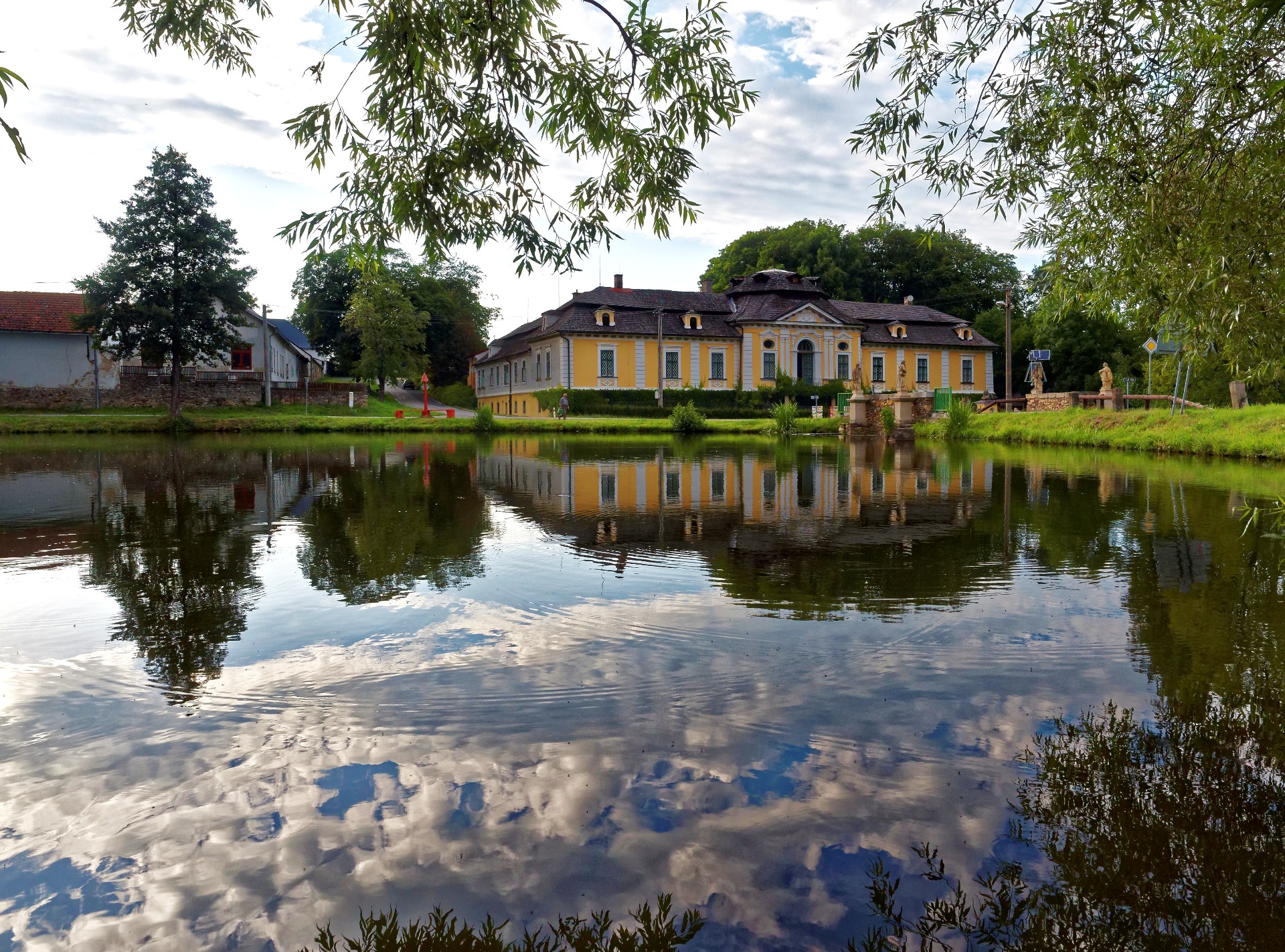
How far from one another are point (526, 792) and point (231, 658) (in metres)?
2.47

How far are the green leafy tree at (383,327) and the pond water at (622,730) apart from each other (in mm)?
51539

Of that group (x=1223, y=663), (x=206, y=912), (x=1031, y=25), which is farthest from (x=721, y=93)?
(x=206, y=912)

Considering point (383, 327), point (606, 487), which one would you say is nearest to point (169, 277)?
point (383, 327)

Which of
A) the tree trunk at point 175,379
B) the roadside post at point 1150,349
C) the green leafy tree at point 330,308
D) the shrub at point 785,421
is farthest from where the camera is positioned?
the green leafy tree at point 330,308

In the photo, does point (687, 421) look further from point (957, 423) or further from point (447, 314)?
point (447, 314)

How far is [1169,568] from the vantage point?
24.5 feet

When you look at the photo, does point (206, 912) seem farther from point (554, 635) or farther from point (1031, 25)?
point (1031, 25)

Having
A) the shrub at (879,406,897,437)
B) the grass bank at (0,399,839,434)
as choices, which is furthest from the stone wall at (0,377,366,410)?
the shrub at (879,406,897,437)

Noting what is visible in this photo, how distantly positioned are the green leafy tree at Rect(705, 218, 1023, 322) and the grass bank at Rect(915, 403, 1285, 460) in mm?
41056

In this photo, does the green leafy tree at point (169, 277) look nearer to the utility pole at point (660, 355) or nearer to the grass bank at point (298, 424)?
the grass bank at point (298, 424)

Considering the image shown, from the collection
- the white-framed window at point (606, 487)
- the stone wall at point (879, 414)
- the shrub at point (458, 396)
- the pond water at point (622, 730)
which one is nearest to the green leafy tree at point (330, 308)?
the shrub at point (458, 396)

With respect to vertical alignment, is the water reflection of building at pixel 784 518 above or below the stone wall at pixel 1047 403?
below

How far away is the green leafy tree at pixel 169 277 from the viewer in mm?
39406

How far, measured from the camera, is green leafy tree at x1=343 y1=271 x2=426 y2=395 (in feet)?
191
